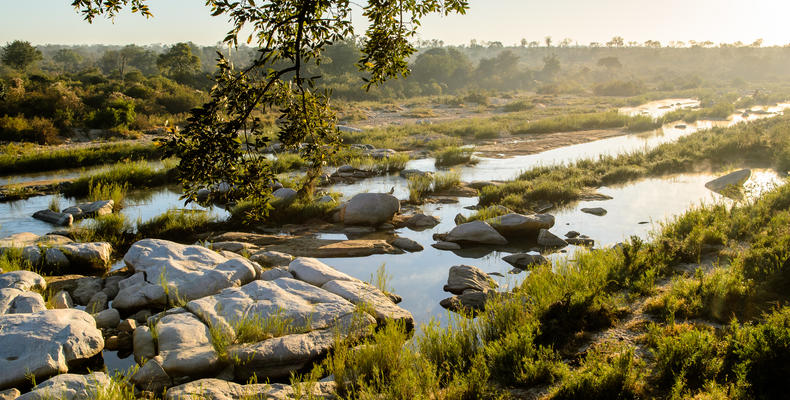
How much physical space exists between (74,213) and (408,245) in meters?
6.61

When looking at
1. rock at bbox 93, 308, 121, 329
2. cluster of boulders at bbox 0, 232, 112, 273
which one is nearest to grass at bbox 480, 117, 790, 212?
cluster of boulders at bbox 0, 232, 112, 273

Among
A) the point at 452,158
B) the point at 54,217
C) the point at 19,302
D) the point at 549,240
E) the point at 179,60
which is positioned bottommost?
the point at 549,240

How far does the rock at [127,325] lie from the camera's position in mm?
5604

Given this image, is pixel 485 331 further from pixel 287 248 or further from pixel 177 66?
pixel 177 66

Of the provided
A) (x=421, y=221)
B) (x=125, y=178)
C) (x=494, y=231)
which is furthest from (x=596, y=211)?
(x=125, y=178)

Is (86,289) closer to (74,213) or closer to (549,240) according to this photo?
(74,213)

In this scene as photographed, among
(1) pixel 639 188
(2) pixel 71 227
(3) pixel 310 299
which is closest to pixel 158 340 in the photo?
(3) pixel 310 299

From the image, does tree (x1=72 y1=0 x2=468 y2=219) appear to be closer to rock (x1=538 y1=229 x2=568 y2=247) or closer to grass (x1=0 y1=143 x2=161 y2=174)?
rock (x1=538 y1=229 x2=568 y2=247)

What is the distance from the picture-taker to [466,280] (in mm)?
7039

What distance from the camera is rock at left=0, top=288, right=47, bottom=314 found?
213 inches

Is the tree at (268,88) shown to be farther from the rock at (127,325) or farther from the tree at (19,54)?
the tree at (19,54)

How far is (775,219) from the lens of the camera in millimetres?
7672

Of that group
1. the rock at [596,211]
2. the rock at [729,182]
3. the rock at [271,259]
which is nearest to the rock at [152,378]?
the rock at [271,259]

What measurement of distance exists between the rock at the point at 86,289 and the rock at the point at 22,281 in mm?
376
